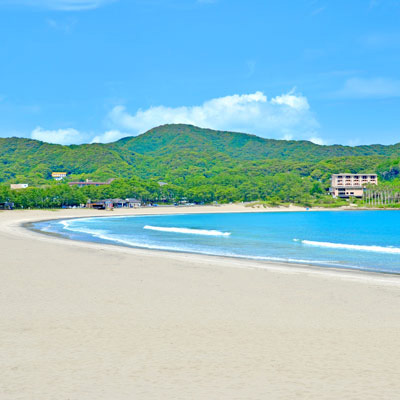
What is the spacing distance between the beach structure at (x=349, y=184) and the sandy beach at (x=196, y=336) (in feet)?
520

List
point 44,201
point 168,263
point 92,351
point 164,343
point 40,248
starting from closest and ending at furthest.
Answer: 1. point 92,351
2. point 164,343
3. point 168,263
4. point 40,248
5. point 44,201

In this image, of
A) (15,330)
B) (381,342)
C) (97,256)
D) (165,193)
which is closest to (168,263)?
(97,256)

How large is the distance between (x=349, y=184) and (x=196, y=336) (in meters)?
184

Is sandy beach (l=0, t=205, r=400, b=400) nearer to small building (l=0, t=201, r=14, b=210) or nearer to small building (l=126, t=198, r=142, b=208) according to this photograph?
small building (l=0, t=201, r=14, b=210)

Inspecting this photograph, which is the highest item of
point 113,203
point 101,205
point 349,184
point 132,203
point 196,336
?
point 349,184

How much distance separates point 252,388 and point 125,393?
1.75m

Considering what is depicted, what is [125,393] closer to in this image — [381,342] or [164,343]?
[164,343]

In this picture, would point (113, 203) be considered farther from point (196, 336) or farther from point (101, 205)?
point (196, 336)

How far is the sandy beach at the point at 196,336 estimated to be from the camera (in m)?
6.30

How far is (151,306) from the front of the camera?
11898mm

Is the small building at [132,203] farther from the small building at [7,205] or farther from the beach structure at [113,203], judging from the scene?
the small building at [7,205]

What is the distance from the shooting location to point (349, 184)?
599 feet

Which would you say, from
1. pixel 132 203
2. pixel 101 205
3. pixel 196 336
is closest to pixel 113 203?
pixel 132 203

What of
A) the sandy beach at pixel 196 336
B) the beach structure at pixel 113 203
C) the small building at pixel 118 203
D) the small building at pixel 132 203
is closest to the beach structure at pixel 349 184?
the small building at pixel 132 203
